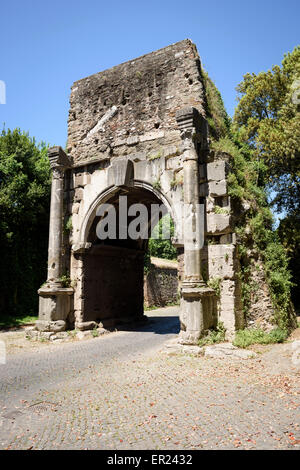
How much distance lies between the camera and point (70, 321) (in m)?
10.7

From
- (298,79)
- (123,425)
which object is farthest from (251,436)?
(298,79)

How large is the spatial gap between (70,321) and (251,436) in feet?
26.2

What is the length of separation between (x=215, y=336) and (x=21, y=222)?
1080cm

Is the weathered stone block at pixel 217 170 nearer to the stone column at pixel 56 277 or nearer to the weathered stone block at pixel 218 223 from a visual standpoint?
the weathered stone block at pixel 218 223

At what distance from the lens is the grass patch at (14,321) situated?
43.5 feet

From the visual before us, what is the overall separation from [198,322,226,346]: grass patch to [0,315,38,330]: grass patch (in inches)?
322

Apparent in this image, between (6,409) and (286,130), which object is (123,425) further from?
(286,130)

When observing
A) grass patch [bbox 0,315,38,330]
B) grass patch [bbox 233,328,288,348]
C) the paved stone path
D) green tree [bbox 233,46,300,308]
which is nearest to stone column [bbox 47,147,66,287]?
the paved stone path

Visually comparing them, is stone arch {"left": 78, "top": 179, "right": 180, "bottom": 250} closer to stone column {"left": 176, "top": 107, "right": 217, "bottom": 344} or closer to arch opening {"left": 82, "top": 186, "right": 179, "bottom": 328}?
arch opening {"left": 82, "top": 186, "right": 179, "bottom": 328}

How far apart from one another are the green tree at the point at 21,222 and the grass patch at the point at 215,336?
9877 millimetres

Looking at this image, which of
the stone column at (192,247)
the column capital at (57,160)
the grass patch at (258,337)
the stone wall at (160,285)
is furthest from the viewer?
the stone wall at (160,285)

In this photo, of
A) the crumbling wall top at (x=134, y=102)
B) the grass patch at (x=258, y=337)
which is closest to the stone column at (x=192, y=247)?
the grass patch at (x=258, y=337)

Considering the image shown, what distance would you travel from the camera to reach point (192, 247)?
834cm

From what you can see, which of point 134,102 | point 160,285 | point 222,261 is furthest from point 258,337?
point 160,285
